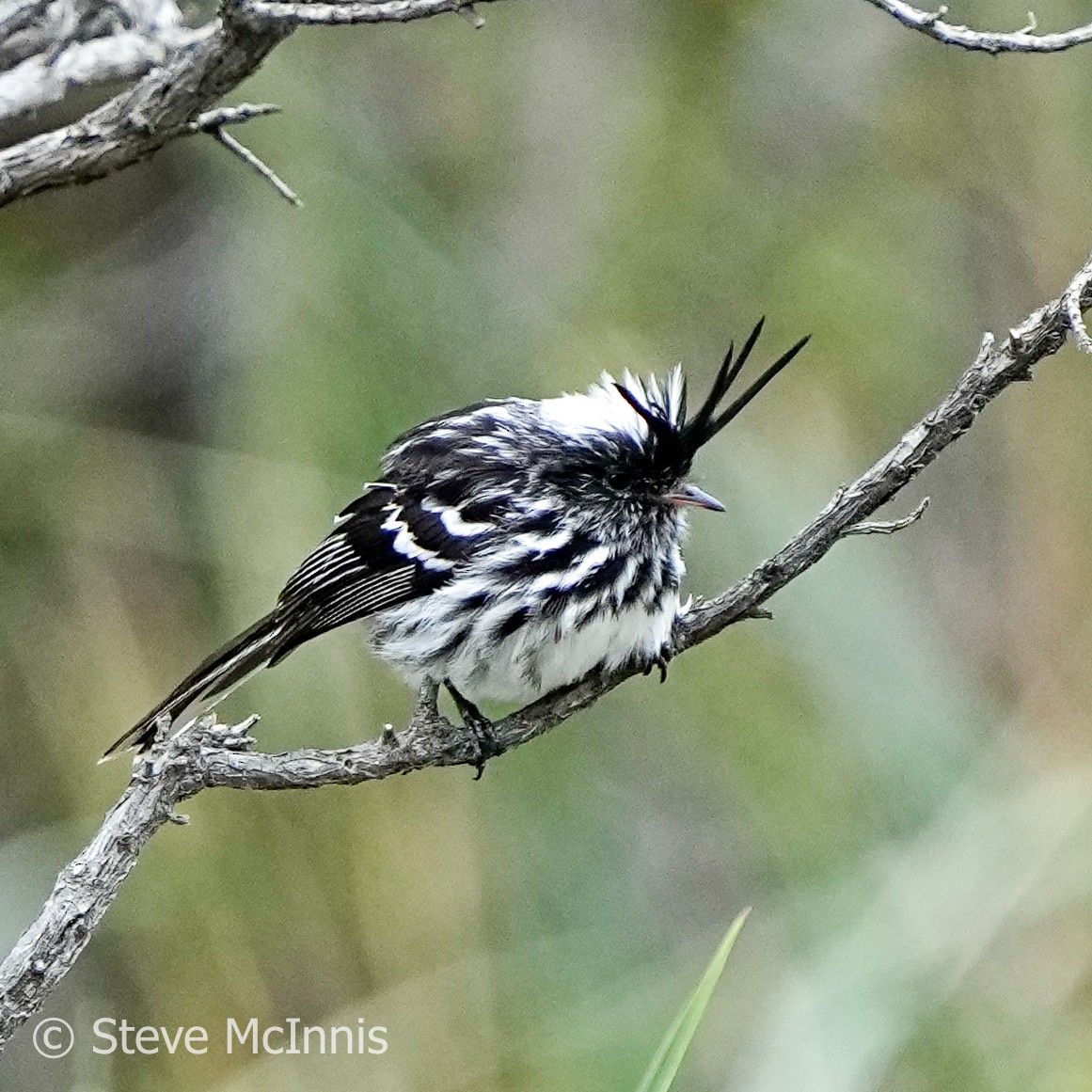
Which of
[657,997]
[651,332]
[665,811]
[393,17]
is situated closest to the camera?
[393,17]

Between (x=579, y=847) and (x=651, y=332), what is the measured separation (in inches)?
57.7

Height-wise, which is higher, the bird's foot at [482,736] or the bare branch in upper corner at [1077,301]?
the bare branch in upper corner at [1077,301]

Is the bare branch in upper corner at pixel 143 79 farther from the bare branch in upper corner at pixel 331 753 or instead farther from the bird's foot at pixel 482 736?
the bird's foot at pixel 482 736

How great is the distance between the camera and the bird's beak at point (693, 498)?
2.76 meters

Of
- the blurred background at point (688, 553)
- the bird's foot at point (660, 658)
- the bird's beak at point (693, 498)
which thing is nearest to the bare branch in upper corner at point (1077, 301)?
the bird's beak at point (693, 498)

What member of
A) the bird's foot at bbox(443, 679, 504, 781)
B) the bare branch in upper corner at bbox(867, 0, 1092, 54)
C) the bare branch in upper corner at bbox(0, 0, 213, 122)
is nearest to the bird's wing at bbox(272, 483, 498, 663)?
the bird's foot at bbox(443, 679, 504, 781)

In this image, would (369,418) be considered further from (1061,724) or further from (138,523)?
(1061,724)

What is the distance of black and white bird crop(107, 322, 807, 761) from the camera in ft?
8.86

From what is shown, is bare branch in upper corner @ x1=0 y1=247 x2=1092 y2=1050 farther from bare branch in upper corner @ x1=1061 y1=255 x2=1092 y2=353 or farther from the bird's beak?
the bird's beak

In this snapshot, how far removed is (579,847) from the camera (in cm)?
367

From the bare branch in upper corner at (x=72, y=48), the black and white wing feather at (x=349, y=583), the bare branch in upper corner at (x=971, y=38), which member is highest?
the bare branch in upper corner at (x=72, y=48)

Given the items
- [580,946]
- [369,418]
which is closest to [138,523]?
[369,418]

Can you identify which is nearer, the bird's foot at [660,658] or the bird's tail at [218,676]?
the bird's foot at [660,658]

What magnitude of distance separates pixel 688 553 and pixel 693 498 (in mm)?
926
